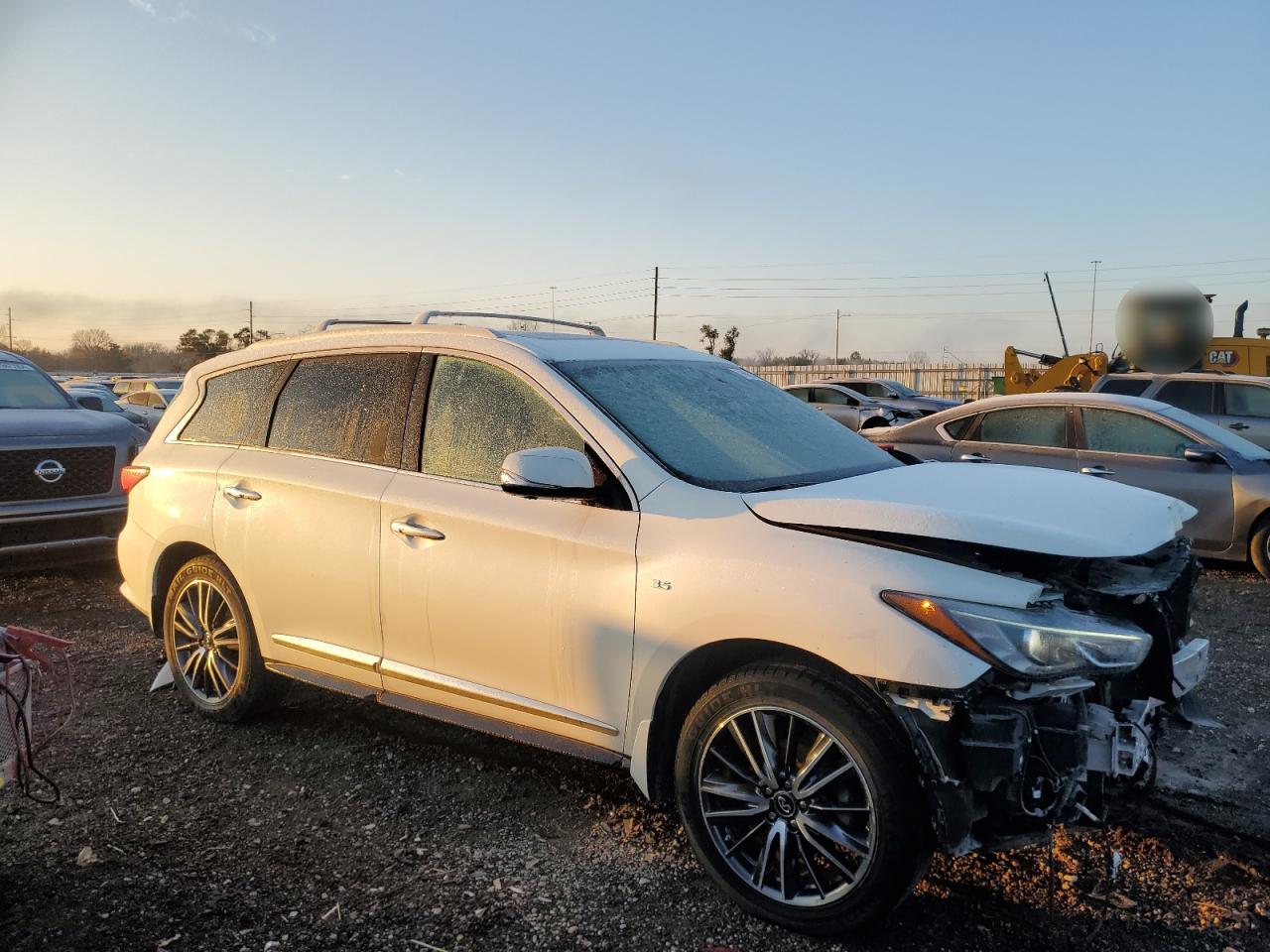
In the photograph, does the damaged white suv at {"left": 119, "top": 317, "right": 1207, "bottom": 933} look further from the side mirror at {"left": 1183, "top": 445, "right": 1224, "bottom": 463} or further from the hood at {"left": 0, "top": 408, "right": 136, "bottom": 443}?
the side mirror at {"left": 1183, "top": 445, "right": 1224, "bottom": 463}

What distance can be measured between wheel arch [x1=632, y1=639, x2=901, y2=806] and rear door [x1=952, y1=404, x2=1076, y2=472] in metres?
6.10

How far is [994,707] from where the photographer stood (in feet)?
8.32

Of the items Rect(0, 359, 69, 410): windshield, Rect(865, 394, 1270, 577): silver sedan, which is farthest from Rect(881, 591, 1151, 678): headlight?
Rect(0, 359, 69, 410): windshield

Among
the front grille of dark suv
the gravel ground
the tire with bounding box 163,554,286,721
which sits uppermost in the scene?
the front grille of dark suv

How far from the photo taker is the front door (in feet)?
10.3

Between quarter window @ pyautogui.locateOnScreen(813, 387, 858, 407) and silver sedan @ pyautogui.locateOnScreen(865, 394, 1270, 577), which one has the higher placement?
quarter window @ pyautogui.locateOnScreen(813, 387, 858, 407)

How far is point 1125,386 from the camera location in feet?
36.5

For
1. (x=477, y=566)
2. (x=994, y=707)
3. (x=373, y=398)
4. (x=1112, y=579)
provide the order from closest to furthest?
(x=994, y=707), (x=1112, y=579), (x=477, y=566), (x=373, y=398)

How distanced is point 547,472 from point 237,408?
2.29m

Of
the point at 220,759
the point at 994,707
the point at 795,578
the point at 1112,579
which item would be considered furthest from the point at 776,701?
the point at 220,759

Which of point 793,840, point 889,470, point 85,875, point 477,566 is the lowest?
point 85,875

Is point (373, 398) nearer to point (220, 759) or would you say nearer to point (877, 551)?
point (220, 759)

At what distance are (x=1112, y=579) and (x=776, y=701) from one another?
111cm

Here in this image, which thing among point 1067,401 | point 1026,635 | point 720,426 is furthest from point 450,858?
point 1067,401
